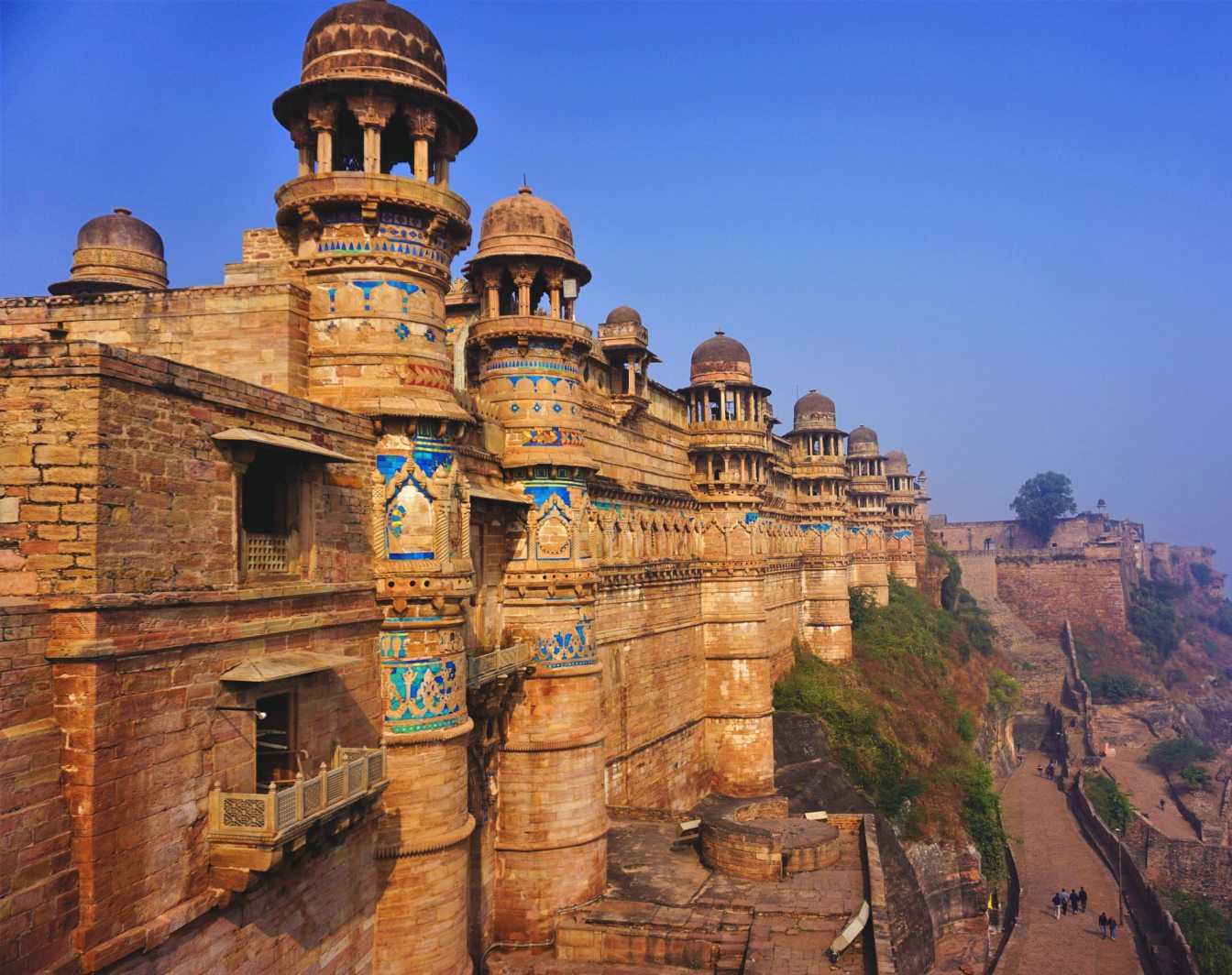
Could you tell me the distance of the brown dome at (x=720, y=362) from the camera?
28.4 metres

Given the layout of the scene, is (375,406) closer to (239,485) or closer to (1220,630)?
(239,485)

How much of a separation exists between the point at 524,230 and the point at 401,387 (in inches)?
230

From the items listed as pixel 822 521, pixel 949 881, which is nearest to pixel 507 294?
pixel 949 881

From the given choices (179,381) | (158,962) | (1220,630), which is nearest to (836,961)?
(158,962)

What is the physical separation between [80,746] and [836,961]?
1134 cm

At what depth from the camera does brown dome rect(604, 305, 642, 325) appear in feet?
76.1

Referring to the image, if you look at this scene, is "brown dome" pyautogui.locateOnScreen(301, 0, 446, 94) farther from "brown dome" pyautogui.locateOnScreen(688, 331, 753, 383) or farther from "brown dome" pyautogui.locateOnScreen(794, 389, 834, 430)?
"brown dome" pyautogui.locateOnScreen(794, 389, 834, 430)

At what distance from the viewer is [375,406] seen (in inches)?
446

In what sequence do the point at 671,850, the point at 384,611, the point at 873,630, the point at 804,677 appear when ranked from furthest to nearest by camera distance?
the point at 873,630 → the point at 804,677 → the point at 671,850 → the point at 384,611

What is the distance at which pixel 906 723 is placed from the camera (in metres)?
36.8

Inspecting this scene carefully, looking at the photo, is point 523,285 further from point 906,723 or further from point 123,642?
point 906,723

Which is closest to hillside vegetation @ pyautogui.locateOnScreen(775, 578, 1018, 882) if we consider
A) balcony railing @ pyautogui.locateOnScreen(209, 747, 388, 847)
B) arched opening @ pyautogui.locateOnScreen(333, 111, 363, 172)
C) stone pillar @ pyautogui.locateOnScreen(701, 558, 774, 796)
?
stone pillar @ pyautogui.locateOnScreen(701, 558, 774, 796)

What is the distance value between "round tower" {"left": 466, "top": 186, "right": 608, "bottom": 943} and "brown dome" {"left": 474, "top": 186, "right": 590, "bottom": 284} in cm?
2

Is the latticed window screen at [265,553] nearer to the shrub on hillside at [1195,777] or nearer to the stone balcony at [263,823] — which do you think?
the stone balcony at [263,823]
